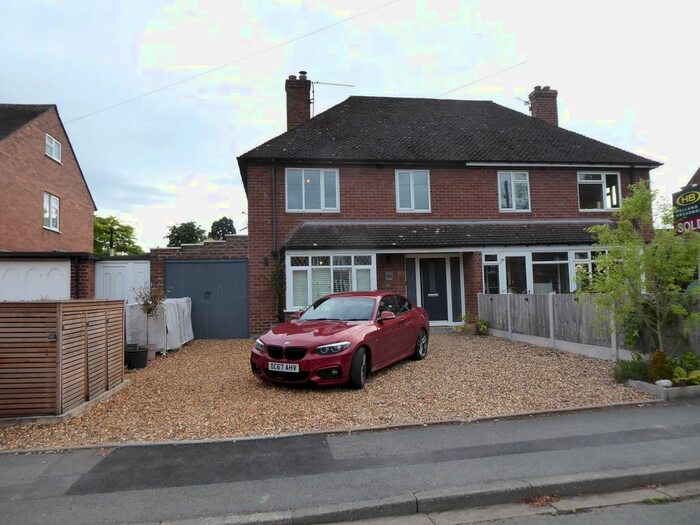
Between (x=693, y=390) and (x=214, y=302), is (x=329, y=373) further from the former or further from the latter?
(x=214, y=302)

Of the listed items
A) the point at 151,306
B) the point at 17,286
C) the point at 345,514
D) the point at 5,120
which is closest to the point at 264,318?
the point at 151,306

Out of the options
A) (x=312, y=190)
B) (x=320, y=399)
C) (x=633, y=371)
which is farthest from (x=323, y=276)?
(x=633, y=371)

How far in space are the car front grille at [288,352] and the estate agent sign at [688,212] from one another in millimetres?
5710

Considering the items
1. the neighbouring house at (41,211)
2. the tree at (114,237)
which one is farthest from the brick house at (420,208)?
the tree at (114,237)

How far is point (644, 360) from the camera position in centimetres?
691

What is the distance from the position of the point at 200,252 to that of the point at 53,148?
→ 40.4ft

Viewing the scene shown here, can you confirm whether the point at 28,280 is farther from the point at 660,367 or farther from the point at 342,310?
the point at 660,367

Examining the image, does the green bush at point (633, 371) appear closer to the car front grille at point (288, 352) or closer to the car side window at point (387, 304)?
the car side window at point (387, 304)

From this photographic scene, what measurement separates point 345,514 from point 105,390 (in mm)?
4852

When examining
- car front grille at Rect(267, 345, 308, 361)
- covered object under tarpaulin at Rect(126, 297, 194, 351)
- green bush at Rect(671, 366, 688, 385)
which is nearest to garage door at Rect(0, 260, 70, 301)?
covered object under tarpaulin at Rect(126, 297, 194, 351)

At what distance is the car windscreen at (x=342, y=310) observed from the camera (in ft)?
24.3

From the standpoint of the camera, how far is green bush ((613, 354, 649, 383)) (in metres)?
6.42

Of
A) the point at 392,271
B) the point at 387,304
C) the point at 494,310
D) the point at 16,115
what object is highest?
the point at 16,115

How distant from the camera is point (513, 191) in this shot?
1529 cm
